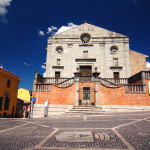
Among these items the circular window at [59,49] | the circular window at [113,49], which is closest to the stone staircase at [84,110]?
the circular window at [59,49]

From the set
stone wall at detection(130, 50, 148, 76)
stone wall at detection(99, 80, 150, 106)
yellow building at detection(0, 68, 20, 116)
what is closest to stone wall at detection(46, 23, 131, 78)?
stone wall at detection(130, 50, 148, 76)

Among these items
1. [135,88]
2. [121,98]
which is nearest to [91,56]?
[135,88]

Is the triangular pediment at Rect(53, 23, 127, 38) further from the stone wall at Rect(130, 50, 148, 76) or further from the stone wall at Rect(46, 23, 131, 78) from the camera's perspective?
the stone wall at Rect(130, 50, 148, 76)

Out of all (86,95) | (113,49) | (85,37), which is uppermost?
(85,37)

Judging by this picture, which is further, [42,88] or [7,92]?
[7,92]

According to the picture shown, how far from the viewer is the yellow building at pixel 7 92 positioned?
51.9 feet

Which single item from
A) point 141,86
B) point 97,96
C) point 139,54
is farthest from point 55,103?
point 139,54

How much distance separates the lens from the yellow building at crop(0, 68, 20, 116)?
623 inches

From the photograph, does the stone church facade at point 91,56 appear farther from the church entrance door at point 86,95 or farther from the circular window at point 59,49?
the church entrance door at point 86,95

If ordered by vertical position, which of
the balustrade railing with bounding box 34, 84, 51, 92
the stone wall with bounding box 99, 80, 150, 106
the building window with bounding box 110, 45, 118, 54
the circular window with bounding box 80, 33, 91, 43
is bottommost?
the stone wall with bounding box 99, 80, 150, 106

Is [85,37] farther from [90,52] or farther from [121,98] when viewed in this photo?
[121,98]

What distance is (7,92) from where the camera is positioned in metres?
17.1

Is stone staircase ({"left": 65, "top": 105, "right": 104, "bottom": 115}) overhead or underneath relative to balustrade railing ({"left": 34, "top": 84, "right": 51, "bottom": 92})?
underneath

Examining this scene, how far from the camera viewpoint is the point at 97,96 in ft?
38.1
